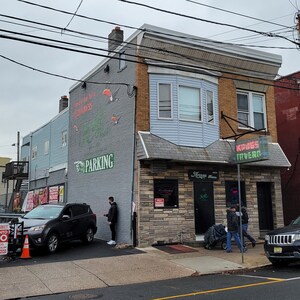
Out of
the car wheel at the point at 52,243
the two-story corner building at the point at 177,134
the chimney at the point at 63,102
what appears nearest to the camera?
the car wheel at the point at 52,243

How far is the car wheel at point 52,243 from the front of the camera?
1277cm

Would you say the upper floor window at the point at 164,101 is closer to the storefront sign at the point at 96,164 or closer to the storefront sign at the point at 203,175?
the storefront sign at the point at 203,175

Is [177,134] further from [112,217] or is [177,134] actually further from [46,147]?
[46,147]

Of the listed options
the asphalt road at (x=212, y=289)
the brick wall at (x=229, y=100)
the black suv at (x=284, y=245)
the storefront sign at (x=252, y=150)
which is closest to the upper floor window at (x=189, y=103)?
the brick wall at (x=229, y=100)

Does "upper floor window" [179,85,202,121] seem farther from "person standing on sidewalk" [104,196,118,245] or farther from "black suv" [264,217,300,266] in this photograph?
"black suv" [264,217,300,266]

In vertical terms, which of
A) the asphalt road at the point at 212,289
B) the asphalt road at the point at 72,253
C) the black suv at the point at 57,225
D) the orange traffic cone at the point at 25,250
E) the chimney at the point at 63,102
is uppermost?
the chimney at the point at 63,102

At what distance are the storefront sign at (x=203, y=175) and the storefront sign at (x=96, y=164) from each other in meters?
3.24

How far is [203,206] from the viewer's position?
15.6 m

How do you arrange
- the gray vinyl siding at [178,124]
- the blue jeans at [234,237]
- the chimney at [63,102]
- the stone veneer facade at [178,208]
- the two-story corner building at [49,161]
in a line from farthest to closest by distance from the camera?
the chimney at [63,102]
the two-story corner building at [49,161]
the gray vinyl siding at [178,124]
the stone veneer facade at [178,208]
the blue jeans at [234,237]

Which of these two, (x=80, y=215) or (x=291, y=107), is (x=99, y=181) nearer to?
(x=80, y=215)

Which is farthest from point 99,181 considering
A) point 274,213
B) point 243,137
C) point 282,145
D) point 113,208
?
point 282,145

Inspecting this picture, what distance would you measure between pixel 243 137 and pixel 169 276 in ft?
28.1

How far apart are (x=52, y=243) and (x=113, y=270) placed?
10.4 ft

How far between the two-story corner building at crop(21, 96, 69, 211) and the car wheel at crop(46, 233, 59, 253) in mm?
7981
